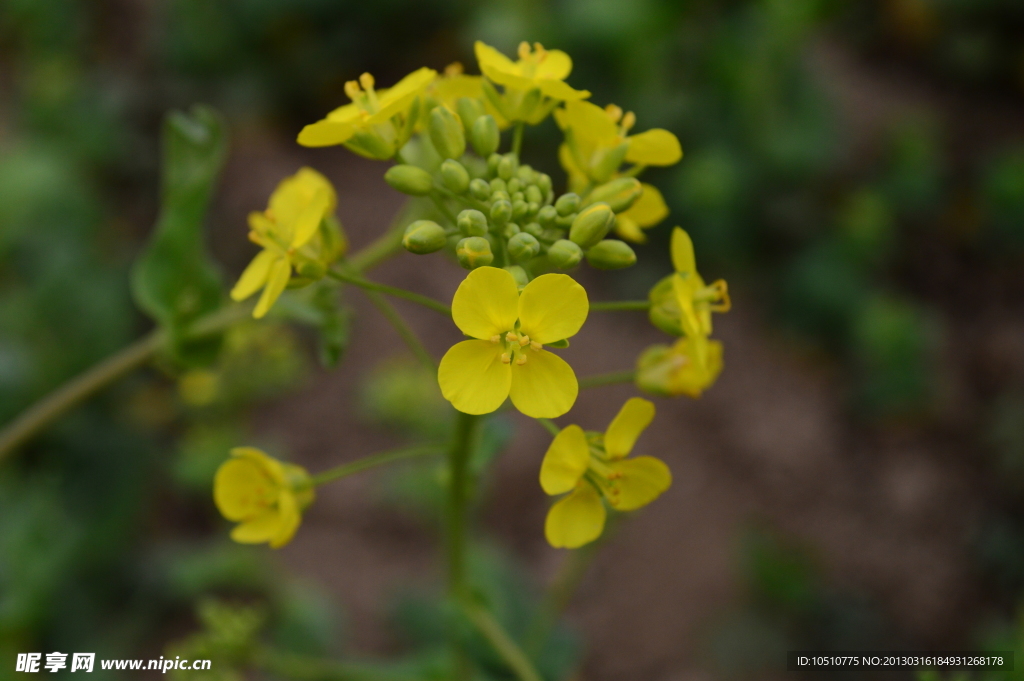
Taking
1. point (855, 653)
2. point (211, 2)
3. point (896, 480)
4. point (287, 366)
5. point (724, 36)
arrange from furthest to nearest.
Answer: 1. point (211, 2)
2. point (724, 36)
3. point (896, 480)
4. point (287, 366)
5. point (855, 653)

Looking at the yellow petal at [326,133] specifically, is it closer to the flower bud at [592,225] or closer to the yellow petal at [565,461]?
the flower bud at [592,225]

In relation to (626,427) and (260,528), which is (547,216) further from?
(260,528)

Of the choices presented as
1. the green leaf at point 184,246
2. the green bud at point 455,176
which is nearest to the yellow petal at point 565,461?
the green bud at point 455,176

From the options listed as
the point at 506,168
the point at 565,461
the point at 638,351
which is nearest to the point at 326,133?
the point at 506,168

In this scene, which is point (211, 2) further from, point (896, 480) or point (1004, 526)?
point (1004, 526)

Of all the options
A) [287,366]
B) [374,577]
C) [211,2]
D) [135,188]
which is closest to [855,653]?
[374,577]
